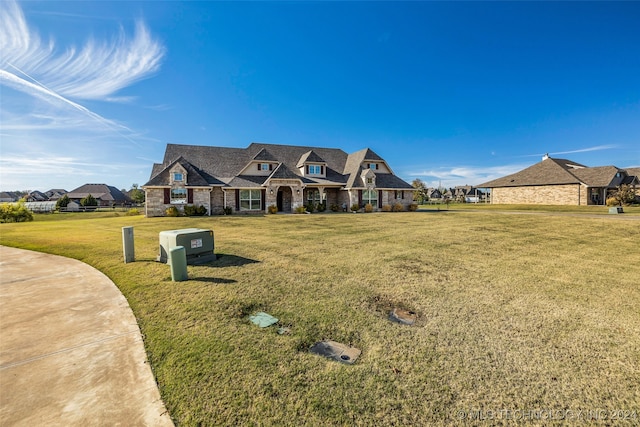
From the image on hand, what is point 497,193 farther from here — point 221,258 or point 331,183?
point 221,258

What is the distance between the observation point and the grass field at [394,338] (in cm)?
268

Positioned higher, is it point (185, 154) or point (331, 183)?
point (185, 154)

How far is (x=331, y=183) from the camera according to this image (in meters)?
29.6

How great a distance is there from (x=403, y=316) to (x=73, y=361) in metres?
4.65

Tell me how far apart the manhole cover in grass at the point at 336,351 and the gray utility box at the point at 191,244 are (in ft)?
17.3

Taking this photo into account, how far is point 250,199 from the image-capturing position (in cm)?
2731

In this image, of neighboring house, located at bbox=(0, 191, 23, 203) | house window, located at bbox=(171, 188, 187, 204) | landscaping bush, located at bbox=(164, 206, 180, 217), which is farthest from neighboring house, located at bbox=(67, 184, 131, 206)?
Answer: neighboring house, located at bbox=(0, 191, 23, 203)

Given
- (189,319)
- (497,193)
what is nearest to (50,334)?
(189,319)

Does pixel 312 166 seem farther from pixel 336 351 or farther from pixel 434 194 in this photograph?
pixel 434 194

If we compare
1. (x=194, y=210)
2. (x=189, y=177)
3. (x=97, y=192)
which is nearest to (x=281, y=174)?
(x=189, y=177)

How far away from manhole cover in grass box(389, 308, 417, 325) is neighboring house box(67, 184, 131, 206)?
260ft

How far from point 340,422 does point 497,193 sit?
53240 millimetres

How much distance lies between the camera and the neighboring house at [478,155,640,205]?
36.6 m

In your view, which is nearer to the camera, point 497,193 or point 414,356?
point 414,356
